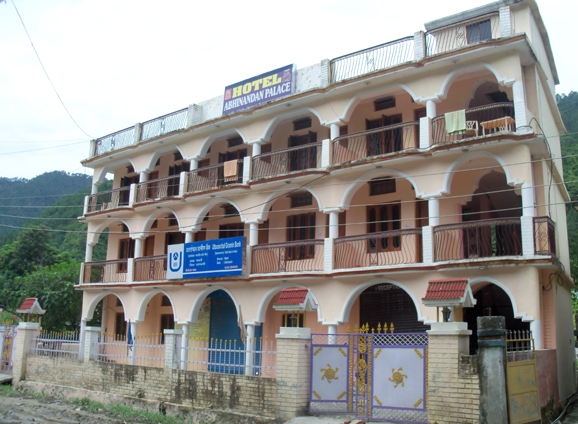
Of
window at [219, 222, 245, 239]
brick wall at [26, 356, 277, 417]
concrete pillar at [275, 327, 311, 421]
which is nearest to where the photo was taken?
concrete pillar at [275, 327, 311, 421]

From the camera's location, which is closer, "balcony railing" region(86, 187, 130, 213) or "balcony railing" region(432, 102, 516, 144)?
"balcony railing" region(432, 102, 516, 144)

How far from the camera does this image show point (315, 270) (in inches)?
640

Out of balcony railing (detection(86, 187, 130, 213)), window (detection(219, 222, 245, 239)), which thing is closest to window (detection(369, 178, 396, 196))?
window (detection(219, 222, 245, 239))

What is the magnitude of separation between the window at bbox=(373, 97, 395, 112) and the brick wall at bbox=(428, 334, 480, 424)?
10.5 m

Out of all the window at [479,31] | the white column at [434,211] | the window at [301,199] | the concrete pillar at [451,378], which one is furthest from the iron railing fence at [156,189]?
the concrete pillar at [451,378]

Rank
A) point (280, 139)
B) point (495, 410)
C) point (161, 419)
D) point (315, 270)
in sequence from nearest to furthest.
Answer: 1. point (495, 410)
2. point (161, 419)
3. point (315, 270)
4. point (280, 139)

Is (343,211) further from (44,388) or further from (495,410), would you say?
(44,388)

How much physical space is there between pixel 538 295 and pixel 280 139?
11.0m

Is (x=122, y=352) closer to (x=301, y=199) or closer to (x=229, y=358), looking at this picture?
(x=229, y=358)

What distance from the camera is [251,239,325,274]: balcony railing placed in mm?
17188

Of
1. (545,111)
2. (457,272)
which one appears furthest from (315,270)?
(545,111)

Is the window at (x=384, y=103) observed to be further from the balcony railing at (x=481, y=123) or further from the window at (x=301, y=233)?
the window at (x=301, y=233)

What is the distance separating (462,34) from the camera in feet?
50.2

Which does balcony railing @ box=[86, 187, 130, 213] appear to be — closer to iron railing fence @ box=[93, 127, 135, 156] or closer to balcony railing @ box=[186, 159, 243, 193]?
iron railing fence @ box=[93, 127, 135, 156]
